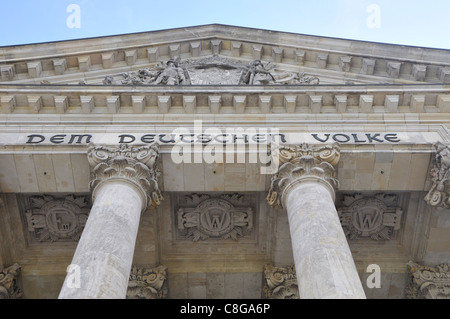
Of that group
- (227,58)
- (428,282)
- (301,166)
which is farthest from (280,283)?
(227,58)

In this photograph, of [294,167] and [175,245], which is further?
[175,245]

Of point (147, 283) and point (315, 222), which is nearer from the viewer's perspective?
point (315, 222)

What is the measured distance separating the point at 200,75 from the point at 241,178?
5.45 metres

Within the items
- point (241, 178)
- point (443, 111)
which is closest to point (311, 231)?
point (241, 178)

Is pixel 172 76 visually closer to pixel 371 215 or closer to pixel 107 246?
pixel 371 215

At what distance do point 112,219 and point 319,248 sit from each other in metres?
4.43

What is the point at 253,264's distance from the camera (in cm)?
1538

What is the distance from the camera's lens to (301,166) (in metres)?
12.9

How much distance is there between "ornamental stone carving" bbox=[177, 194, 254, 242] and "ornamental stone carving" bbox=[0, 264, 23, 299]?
490 centimetres

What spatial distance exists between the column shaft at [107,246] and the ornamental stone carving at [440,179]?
24.6ft

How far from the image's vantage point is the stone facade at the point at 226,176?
43.8 ft

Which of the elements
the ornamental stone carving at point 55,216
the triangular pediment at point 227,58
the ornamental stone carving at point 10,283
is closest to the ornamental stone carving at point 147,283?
the ornamental stone carving at point 55,216
